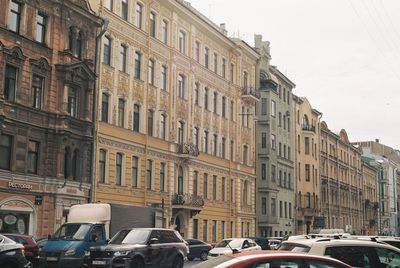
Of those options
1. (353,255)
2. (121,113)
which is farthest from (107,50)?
(353,255)

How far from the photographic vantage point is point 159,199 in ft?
144

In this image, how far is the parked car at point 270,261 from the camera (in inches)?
333

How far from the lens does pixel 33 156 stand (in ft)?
110

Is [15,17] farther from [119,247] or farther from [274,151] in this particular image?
[274,151]

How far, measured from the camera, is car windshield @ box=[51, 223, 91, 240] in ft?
77.8

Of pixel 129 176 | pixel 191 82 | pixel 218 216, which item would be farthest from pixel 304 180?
pixel 129 176

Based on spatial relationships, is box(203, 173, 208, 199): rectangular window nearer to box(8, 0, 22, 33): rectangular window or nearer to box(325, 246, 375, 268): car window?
box(8, 0, 22, 33): rectangular window

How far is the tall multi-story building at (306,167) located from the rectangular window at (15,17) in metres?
45.5

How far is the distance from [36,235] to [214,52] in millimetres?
26449

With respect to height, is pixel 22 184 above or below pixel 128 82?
below

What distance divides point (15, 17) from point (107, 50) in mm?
8102

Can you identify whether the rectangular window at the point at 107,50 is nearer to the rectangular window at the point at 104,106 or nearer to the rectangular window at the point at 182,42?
the rectangular window at the point at 104,106

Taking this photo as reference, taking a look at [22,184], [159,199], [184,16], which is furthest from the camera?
[184,16]

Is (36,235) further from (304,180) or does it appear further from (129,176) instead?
(304,180)
